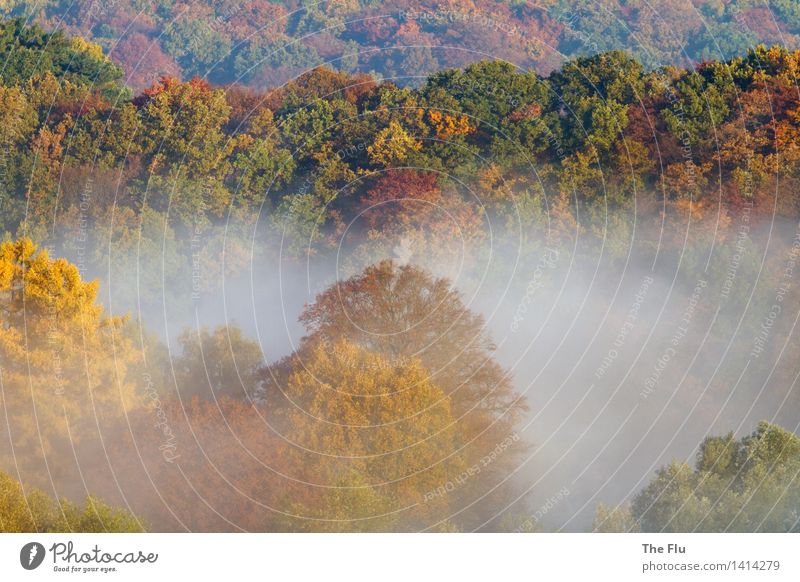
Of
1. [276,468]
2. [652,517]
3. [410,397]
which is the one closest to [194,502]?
[276,468]

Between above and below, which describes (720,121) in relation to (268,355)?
above

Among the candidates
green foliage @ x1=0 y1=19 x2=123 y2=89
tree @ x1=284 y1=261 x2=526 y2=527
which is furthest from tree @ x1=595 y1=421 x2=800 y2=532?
green foliage @ x1=0 y1=19 x2=123 y2=89

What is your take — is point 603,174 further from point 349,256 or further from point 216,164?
point 216,164

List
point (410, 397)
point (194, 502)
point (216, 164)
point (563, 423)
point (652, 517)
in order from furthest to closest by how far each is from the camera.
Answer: point (216, 164) → point (563, 423) → point (410, 397) → point (194, 502) → point (652, 517)

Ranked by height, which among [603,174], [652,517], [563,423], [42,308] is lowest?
[652,517]

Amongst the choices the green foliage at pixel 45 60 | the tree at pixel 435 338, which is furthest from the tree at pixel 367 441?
the green foliage at pixel 45 60

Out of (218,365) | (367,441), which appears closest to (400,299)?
(218,365)
